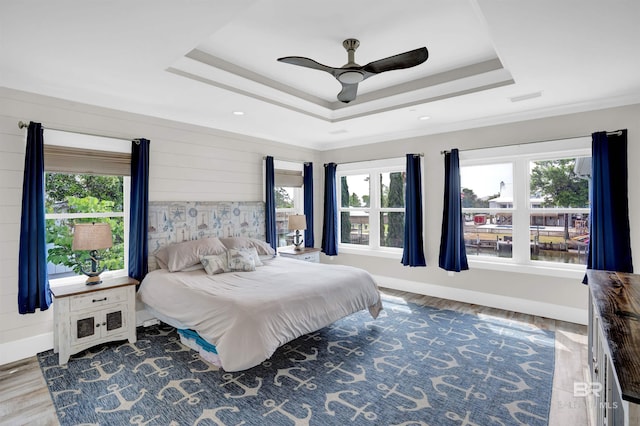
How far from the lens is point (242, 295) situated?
2859 millimetres

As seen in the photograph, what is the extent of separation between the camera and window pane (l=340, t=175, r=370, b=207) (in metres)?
5.99

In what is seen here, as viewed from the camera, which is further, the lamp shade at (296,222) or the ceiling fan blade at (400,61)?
the lamp shade at (296,222)

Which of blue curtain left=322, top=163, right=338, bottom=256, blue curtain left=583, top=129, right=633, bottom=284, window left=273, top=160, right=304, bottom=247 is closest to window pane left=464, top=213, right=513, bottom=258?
blue curtain left=583, top=129, right=633, bottom=284

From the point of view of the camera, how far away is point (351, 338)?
347cm

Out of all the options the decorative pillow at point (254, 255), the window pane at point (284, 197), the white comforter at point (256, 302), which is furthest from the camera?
the window pane at point (284, 197)

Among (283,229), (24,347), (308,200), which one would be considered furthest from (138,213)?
(308,200)

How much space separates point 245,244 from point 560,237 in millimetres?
4031

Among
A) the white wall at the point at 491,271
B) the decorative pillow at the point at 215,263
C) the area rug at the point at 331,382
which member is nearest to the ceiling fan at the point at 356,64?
the decorative pillow at the point at 215,263

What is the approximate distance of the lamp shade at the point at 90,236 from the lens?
3.04 meters

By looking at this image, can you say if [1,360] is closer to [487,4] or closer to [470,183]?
[487,4]

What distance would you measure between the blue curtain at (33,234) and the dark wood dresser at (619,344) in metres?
4.03

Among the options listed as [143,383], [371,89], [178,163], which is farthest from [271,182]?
[143,383]

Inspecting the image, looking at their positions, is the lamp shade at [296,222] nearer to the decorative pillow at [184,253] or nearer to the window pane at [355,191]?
the window pane at [355,191]

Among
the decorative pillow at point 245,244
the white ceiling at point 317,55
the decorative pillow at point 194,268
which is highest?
the white ceiling at point 317,55
